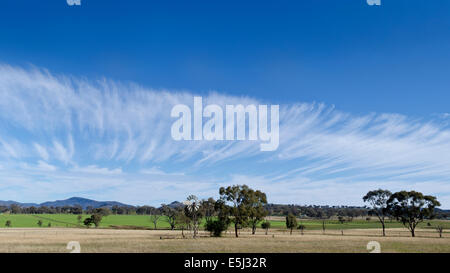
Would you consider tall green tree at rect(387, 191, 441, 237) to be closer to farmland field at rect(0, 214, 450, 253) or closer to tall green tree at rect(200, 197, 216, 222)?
farmland field at rect(0, 214, 450, 253)

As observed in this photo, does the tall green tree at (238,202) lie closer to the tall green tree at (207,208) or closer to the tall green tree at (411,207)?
the tall green tree at (207,208)

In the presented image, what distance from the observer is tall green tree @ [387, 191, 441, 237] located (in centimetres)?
9675

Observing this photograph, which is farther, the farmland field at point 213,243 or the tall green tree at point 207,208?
the tall green tree at point 207,208

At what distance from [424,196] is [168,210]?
98.3m

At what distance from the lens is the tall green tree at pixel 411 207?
96.8 meters

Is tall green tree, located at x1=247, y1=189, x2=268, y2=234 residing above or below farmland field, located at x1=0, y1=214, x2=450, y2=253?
above

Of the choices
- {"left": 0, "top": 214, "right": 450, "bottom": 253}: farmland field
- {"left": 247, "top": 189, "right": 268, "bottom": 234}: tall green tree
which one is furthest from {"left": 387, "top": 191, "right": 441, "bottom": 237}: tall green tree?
{"left": 247, "top": 189, "right": 268, "bottom": 234}: tall green tree

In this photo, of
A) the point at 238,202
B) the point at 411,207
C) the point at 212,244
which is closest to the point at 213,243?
the point at 212,244

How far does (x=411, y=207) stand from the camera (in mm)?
99375

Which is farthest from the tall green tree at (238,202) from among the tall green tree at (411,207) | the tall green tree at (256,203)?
the tall green tree at (411,207)
